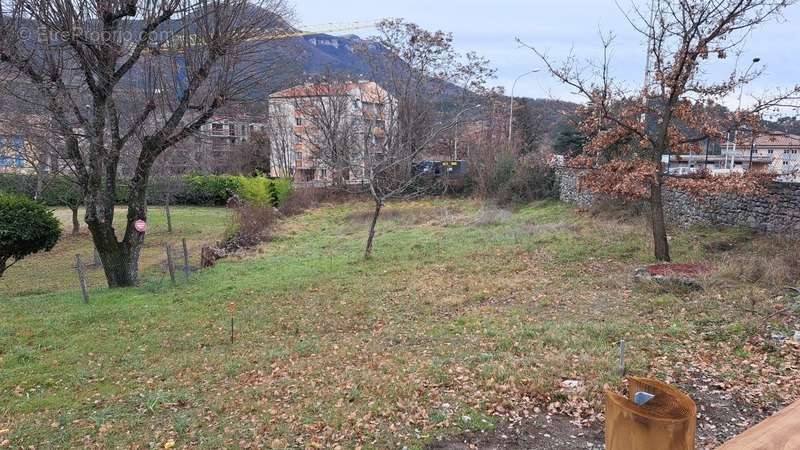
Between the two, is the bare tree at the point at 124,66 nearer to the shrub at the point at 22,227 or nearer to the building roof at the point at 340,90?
the shrub at the point at 22,227

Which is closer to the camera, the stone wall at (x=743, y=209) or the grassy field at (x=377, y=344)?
the grassy field at (x=377, y=344)

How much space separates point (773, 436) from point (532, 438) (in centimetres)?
317

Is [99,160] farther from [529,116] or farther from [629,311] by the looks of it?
[529,116]

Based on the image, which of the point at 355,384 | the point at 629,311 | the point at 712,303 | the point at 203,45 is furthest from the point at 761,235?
the point at 203,45

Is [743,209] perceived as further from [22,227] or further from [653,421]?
[22,227]

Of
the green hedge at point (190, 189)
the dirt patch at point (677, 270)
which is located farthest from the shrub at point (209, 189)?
the dirt patch at point (677, 270)

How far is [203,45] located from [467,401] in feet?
29.8

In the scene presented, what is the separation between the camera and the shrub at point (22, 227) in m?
12.7

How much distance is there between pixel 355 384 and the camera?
5.32 m

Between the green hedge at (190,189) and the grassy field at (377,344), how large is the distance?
393 inches

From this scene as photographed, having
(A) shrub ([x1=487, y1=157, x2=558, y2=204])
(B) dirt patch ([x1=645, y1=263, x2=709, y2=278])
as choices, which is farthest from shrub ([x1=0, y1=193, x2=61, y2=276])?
Answer: (A) shrub ([x1=487, y1=157, x2=558, y2=204])

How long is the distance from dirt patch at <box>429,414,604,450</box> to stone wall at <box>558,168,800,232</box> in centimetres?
940

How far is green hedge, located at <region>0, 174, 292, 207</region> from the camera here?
2353 centimetres

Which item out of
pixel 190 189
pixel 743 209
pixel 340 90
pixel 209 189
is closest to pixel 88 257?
pixel 190 189
